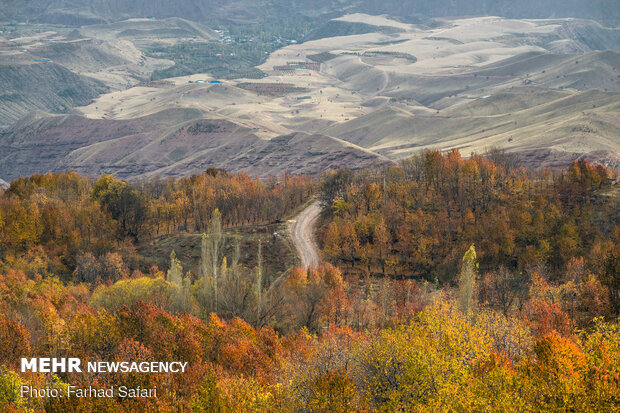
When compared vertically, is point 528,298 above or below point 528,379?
below

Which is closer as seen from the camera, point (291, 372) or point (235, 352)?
point (291, 372)

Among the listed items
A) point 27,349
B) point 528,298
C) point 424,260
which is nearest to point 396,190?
point 424,260

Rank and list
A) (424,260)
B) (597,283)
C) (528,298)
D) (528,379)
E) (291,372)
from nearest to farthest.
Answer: (528,379)
(291,372)
(597,283)
(528,298)
(424,260)

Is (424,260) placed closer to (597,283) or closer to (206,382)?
(597,283)

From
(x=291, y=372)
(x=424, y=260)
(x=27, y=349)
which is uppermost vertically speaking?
(x=291, y=372)

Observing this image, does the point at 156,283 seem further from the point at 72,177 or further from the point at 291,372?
the point at 72,177

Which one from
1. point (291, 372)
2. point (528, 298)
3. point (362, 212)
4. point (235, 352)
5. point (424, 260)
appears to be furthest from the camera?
point (362, 212)

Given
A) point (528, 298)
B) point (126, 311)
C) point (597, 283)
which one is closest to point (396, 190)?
point (528, 298)
